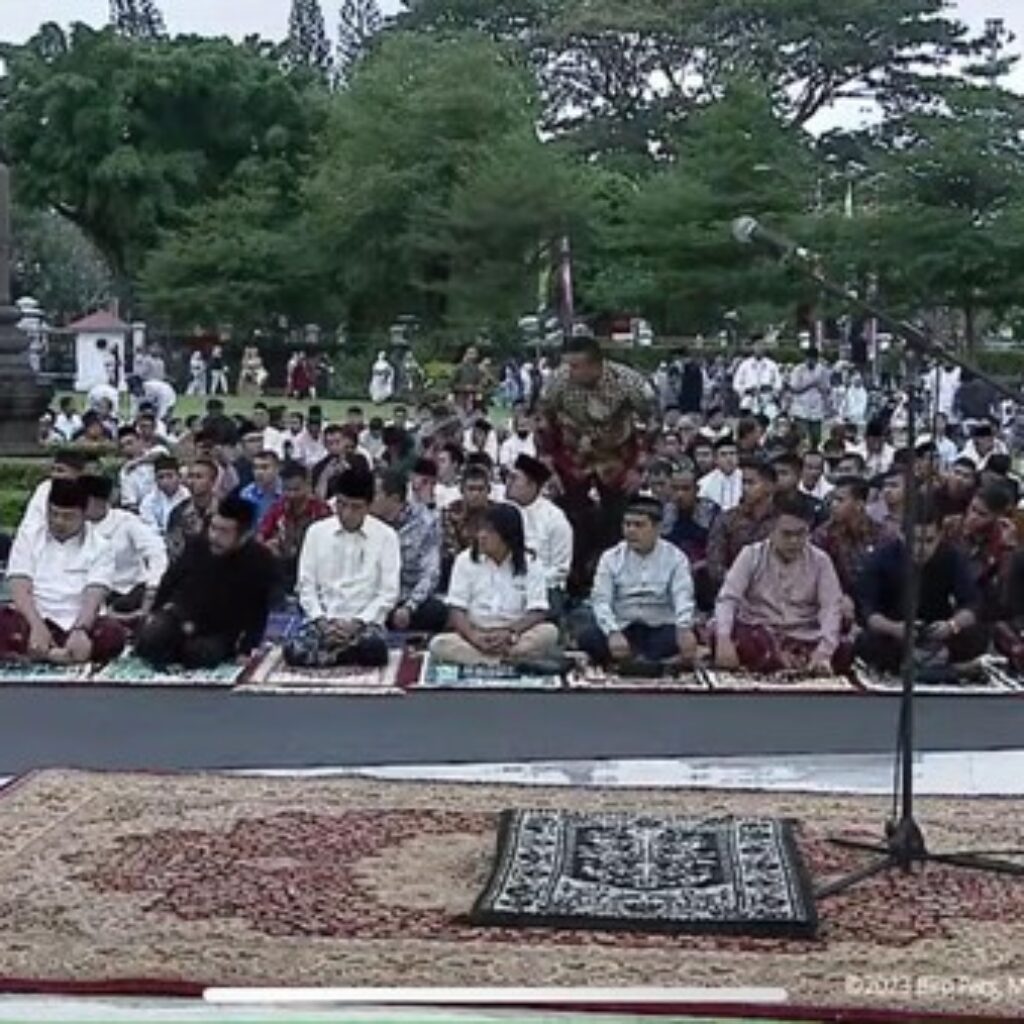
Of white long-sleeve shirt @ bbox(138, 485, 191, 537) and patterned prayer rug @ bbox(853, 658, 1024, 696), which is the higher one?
white long-sleeve shirt @ bbox(138, 485, 191, 537)

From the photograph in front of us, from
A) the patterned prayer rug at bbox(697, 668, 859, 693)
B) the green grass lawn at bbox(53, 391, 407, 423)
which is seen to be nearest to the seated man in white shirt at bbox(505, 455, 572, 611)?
the patterned prayer rug at bbox(697, 668, 859, 693)

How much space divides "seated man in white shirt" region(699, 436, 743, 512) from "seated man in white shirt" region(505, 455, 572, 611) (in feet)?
5.30

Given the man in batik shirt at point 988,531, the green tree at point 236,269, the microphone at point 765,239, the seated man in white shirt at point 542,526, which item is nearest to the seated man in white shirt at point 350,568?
the seated man in white shirt at point 542,526

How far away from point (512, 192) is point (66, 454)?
2247cm

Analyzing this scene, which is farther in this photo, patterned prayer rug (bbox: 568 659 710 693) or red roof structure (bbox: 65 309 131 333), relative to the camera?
red roof structure (bbox: 65 309 131 333)

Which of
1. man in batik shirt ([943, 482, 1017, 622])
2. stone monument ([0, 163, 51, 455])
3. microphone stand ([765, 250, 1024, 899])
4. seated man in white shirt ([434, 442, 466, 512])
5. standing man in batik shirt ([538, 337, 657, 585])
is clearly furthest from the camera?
stone monument ([0, 163, 51, 455])

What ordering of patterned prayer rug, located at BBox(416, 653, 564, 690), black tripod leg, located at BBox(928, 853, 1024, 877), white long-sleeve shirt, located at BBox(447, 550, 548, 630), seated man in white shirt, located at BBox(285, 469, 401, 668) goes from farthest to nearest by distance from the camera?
1. seated man in white shirt, located at BBox(285, 469, 401, 668)
2. white long-sleeve shirt, located at BBox(447, 550, 548, 630)
3. patterned prayer rug, located at BBox(416, 653, 564, 690)
4. black tripod leg, located at BBox(928, 853, 1024, 877)

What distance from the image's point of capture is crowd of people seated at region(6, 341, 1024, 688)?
9883 mm

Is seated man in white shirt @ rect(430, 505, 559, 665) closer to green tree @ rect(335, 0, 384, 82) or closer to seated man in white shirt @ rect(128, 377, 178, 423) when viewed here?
seated man in white shirt @ rect(128, 377, 178, 423)

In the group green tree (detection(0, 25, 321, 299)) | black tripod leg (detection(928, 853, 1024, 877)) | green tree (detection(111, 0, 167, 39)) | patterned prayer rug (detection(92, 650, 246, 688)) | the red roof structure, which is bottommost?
patterned prayer rug (detection(92, 650, 246, 688))

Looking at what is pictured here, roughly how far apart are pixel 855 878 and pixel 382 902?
1258 millimetres

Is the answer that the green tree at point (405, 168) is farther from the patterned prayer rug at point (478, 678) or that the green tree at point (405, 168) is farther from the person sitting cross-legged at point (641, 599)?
the patterned prayer rug at point (478, 678)

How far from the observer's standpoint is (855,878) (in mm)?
5773

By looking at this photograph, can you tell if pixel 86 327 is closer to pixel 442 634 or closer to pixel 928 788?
pixel 442 634
